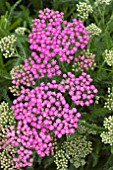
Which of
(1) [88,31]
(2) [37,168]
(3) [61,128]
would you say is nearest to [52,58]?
(1) [88,31]

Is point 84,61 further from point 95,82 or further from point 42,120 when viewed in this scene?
point 42,120

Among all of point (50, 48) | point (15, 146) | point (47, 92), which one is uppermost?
point (50, 48)

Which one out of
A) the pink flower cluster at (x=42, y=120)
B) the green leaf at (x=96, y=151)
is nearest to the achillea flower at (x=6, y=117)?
the pink flower cluster at (x=42, y=120)

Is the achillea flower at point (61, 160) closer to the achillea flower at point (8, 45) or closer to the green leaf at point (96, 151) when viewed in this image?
the green leaf at point (96, 151)

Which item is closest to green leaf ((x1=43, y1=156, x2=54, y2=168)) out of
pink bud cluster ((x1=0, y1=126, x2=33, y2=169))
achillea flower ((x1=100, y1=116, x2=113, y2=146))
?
pink bud cluster ((x1=0, y1=126, x2=33, y2=169))

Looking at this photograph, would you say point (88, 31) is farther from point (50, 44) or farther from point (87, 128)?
point (87, 128)

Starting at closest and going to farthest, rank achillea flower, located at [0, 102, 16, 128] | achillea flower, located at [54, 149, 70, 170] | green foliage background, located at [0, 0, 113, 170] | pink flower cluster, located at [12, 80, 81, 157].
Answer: pink flower cluster, located at [12, 80, 81, 157]
achillea flower, located at [0, 102, 16, 128]
achillea flower, located at [54, 149, 70, 170]
green foliage background, located at [0, 0, 113, 170]

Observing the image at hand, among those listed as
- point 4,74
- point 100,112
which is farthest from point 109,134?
point 4,74

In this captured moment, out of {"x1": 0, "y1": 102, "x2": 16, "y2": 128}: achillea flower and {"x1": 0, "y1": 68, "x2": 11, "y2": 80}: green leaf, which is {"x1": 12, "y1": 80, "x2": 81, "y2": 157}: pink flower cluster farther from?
{"x1": 0, "y1": 68, "x2": 11, "y2": 80}: green leaf
